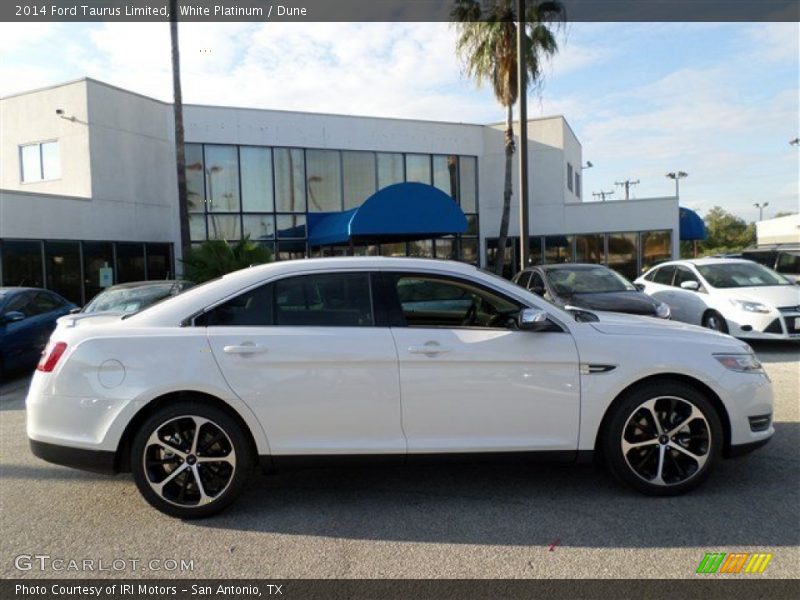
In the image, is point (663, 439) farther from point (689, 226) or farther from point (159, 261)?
point (689, 226)

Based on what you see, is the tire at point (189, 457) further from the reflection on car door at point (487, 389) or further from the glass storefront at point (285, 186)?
the glass storefront at point (285, 186)

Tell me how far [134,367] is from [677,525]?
3432mm

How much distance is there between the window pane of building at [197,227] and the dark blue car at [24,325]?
10282mm

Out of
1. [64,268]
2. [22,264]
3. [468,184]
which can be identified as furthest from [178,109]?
[468,184]

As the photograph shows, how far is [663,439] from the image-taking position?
3848mm

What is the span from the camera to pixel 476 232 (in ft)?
80.2

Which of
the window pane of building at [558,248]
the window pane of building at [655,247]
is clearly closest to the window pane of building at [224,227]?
the window pane of building at [558,248]

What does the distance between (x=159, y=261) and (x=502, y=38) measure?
43.8 ft

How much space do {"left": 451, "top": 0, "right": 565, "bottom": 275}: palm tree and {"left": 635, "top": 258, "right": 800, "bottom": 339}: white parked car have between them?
9589 millimetres

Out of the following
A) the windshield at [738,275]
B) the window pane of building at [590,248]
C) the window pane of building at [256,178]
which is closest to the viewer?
the windshield at [738,275]

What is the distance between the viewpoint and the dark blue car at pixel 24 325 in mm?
8844

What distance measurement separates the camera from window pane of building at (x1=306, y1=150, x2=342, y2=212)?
21703 mm

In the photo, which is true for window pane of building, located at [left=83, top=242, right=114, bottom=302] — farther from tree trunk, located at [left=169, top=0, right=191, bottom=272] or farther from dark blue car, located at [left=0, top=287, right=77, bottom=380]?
dark blue car, located at [left=0, top=287, right=77, bottom=380]

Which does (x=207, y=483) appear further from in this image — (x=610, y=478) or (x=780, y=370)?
(x=780, y=370)
